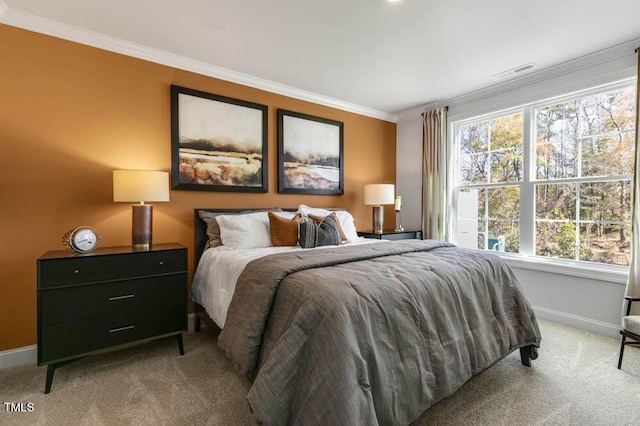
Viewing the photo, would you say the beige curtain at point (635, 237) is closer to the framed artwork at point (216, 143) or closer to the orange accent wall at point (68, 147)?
the framed artwork at point (216, 143)

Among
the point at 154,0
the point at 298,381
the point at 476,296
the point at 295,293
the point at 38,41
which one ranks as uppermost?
the point at 154,0

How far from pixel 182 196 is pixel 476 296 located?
2.69 m

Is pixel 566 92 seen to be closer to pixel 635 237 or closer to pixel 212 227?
pixel 635 237

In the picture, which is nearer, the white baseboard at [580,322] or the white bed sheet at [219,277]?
the white bed sheet at [219,277]

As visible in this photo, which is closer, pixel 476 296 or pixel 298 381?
pixel 298 381

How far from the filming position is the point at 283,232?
115 inches

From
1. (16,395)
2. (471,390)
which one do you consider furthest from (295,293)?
(16,395)

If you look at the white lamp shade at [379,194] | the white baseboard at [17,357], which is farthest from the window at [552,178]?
the white baseboard at [17,357]

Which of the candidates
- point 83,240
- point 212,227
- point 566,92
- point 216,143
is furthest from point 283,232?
point 566,92

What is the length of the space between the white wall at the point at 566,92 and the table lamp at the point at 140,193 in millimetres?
3701

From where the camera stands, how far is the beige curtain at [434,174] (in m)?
4.18

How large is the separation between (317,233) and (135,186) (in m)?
1.58

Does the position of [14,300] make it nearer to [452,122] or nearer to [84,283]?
[84,283]

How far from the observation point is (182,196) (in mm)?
3023
